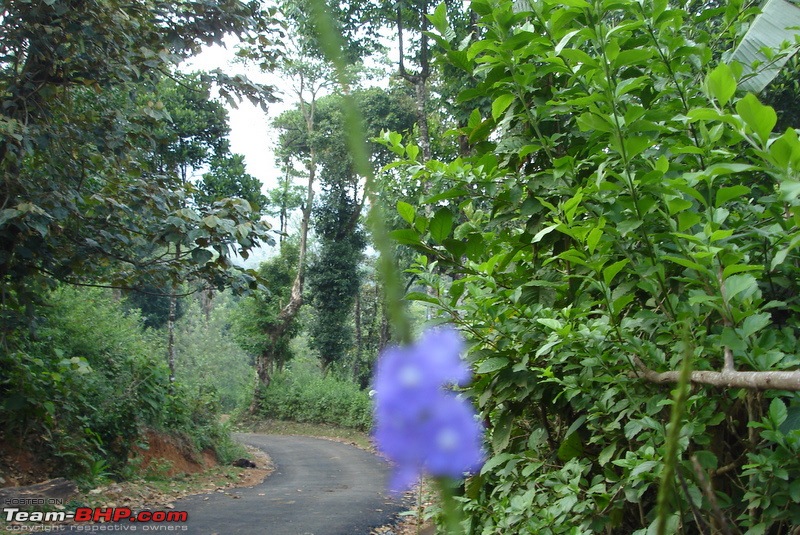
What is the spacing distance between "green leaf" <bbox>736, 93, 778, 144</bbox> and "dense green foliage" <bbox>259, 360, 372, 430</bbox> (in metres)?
15.4

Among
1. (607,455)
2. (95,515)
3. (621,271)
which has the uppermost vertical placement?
(621,271)

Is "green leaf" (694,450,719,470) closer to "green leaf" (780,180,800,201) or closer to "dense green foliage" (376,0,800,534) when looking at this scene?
"dense green foliage" (376,0,800,534)

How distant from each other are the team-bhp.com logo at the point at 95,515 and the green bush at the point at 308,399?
9.99 meters

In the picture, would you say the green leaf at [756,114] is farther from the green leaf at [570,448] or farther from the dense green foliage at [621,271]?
the green leaf at [570,448]

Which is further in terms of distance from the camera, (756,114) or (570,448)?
(570,448)

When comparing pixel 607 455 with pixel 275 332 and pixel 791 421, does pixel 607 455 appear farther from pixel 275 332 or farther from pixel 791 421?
pixel 275 332

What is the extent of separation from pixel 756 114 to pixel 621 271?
2.07 feet

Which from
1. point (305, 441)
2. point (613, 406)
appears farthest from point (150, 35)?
point (305, 441)

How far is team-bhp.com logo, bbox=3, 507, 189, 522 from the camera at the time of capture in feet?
15.4

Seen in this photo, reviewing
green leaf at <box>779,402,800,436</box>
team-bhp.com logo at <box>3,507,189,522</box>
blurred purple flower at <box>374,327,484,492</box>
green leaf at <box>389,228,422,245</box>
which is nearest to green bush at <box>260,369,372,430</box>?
team-bhp.com logo at <box>3,507,189,522</box>

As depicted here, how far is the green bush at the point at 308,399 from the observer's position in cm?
1720

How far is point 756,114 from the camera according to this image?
85 cm

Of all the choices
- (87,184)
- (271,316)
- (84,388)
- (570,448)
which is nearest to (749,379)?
(570,448)

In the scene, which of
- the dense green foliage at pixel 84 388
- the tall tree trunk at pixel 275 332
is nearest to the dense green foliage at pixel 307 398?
the tall tree trunk at pixel 275 332
